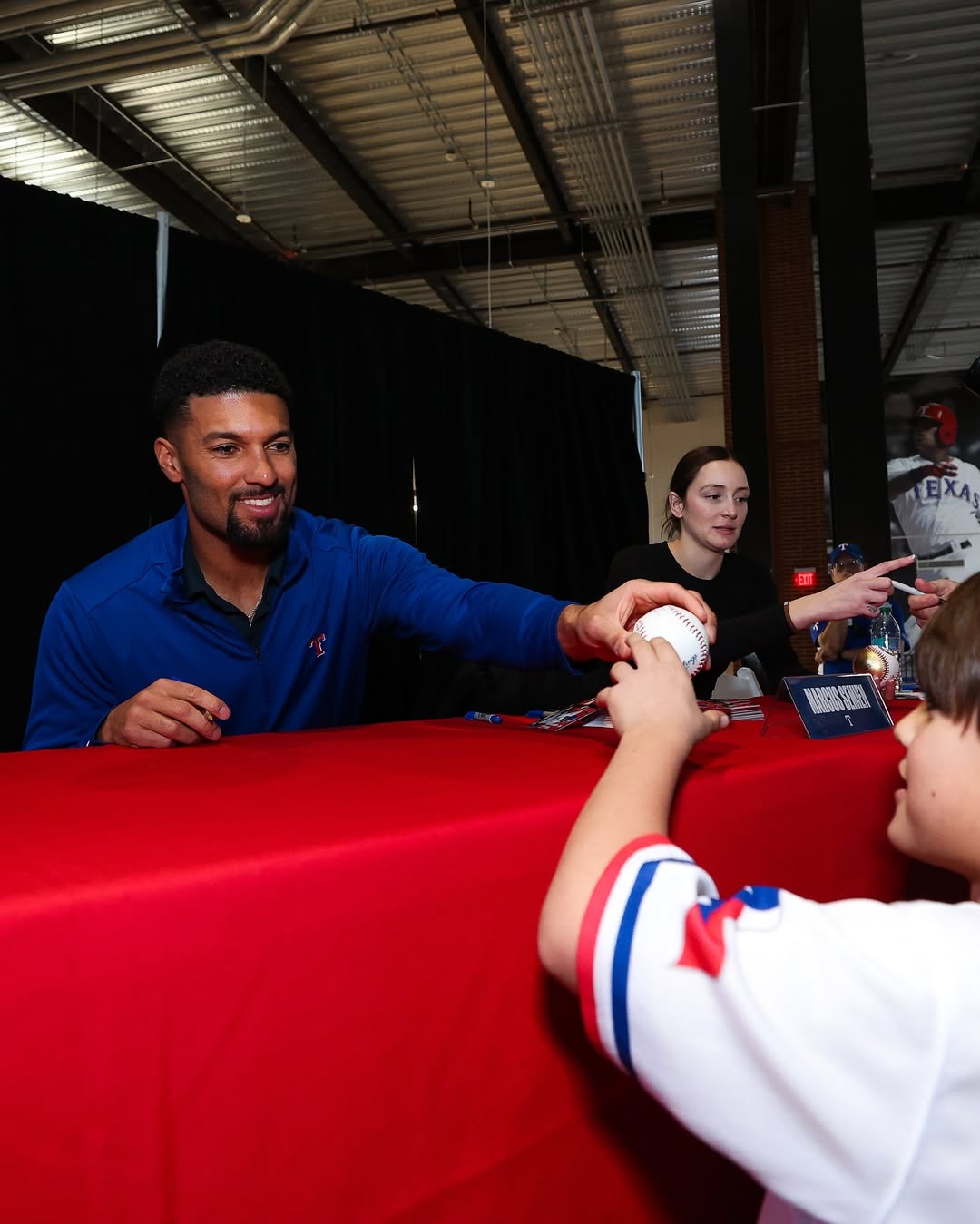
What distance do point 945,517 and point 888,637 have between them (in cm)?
827

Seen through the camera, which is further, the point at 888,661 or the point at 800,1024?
the point at 888,661

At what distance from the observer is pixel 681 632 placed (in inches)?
39.2

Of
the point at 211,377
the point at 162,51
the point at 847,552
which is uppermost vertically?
the point at 162,51

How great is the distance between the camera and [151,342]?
11.1 feet

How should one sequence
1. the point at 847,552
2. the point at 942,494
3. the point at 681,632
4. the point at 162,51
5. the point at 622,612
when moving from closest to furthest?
the point at 681,632 < the point at 622,612 < the point at 847,552 < the point at 162,51 < the point at 942,494

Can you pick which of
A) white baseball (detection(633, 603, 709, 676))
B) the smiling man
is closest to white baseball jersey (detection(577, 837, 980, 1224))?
white baseball (detection(633, 603, 709, 676))

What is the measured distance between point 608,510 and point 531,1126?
510cm

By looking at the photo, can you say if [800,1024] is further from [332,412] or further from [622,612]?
[332,412]

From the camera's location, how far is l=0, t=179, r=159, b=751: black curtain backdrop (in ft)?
10.0

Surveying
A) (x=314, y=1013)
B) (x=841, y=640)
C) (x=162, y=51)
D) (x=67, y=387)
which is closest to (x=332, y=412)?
(x=67, y=387)

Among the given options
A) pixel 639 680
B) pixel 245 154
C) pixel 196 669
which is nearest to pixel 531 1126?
pixel 639 680

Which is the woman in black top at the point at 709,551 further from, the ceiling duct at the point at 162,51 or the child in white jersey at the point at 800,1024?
the ceiling duct at the point at 162,51

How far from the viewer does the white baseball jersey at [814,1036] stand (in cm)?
47

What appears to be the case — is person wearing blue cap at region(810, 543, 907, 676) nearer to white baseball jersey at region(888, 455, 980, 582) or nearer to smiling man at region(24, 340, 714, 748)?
smiling man at region(24, 340, 714, 748)
